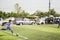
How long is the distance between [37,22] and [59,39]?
28.0m

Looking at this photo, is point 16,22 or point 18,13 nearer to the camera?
A: point 16,22

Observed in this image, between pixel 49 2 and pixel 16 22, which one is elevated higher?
pixel 49 2

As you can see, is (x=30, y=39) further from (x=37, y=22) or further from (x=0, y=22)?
(x=37, y=22)

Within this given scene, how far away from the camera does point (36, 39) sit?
16.3 metres

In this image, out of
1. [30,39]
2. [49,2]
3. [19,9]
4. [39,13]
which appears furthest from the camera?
[39,13]

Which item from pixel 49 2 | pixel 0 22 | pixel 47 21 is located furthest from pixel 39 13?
pixel 0 22

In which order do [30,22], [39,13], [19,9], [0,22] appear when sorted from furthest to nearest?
[39,13] → [19,9] → [30,22] → [0,22]

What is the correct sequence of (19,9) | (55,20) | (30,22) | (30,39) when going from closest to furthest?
(30,39) → (30,22) → (55,20) → (19,9)

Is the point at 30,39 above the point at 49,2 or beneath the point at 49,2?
beneath

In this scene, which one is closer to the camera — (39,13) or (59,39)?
(59,39)

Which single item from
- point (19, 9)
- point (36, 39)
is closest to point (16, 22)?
point (36, 39)

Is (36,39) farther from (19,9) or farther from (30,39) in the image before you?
(19,9)

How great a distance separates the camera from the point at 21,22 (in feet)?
139

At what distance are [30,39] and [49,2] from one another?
43600 millimetres
